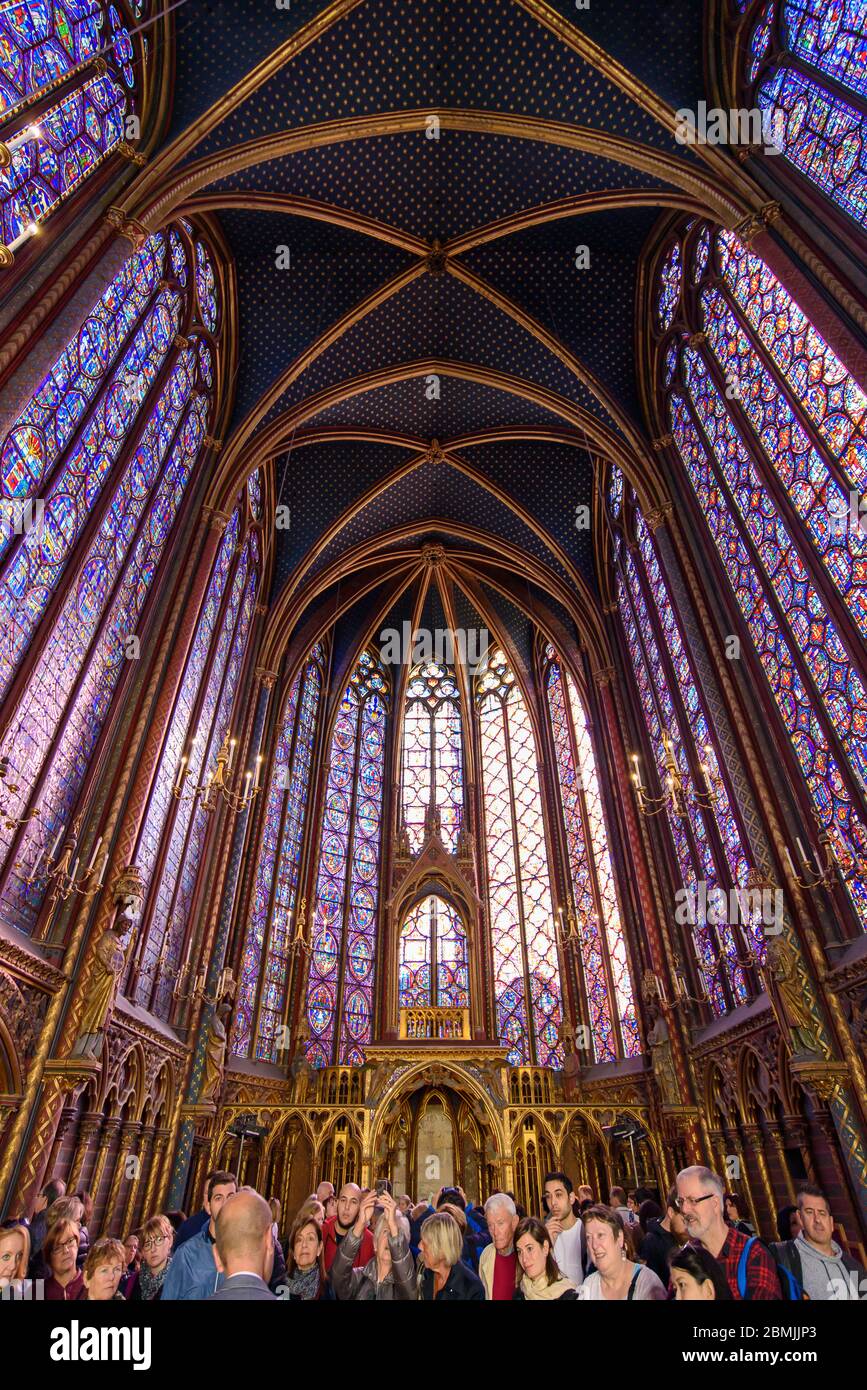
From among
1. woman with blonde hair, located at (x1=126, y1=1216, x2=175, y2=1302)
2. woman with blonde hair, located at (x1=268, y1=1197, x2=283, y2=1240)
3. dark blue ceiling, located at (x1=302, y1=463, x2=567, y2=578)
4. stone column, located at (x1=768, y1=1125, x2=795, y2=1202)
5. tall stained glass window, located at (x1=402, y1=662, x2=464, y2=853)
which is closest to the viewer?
woman with blonde hair, located at (x1=268, y1=1197, x2=283, y2=1240)

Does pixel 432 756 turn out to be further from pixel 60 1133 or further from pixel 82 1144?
pixel 60 1133

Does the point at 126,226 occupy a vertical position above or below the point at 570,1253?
above

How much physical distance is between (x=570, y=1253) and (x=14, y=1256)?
2886 millimetres

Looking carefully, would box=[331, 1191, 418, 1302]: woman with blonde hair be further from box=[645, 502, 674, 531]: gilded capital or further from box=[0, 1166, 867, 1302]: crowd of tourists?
box=[645, 502, 674, 531]: gilded capital

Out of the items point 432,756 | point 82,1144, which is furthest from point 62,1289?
point 432,756

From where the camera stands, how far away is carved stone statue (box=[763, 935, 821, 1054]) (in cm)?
870

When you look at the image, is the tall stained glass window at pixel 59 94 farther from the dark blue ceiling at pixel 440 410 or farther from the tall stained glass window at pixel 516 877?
the tall stained glass window at pixel 516 877

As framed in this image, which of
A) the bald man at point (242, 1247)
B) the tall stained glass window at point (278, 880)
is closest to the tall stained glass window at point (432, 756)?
the tall stained glass window at point (278, 880)

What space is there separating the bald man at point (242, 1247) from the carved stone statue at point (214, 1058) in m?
12.1

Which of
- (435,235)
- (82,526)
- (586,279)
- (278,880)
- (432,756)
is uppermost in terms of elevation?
(586,279)

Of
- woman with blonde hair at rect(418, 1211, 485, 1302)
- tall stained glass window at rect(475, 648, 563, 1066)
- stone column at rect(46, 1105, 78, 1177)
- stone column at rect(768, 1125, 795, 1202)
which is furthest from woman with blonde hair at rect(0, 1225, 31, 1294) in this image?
tall stained glass window at rect(475, 648, 563, 1066)

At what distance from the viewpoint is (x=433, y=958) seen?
62.7 feet

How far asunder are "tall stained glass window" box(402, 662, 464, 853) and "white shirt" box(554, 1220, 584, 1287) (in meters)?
17.1

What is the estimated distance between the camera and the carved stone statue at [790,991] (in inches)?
343
